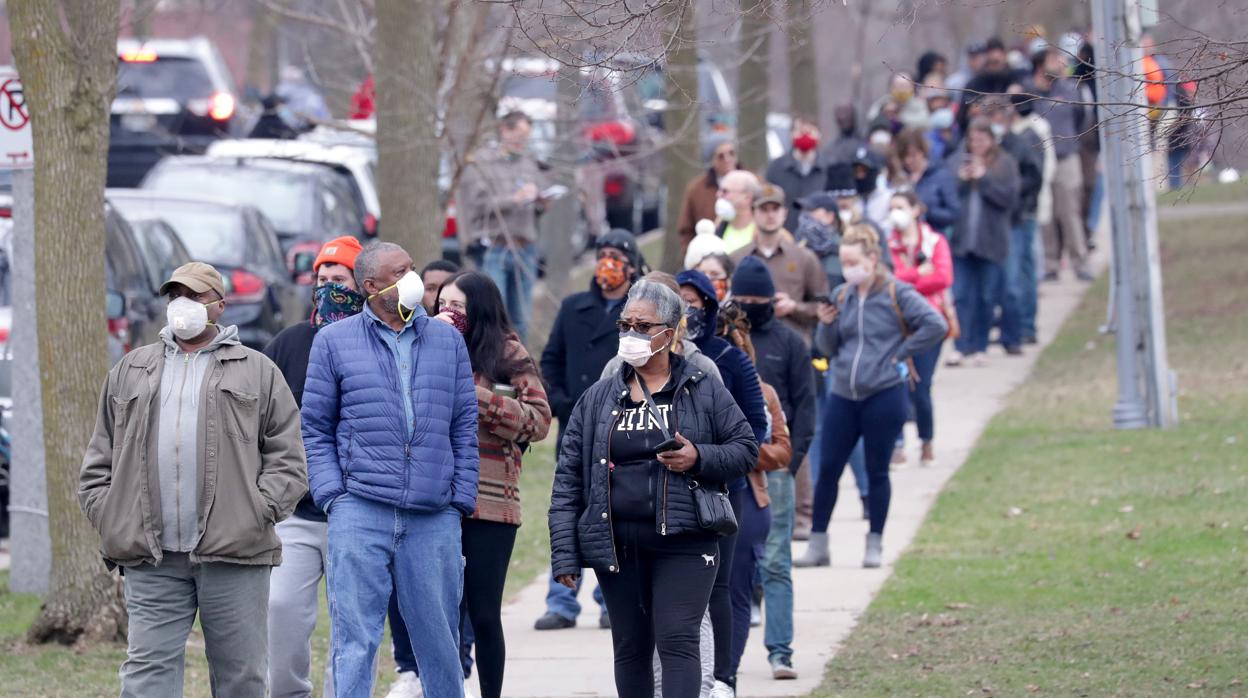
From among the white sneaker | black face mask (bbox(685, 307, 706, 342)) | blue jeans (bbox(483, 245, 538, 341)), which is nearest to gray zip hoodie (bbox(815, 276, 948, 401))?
black face mask (bbox(685, 307, 706, 342))

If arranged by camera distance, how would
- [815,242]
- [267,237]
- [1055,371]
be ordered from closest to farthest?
[815,242] < [267,237] < [1055,371]

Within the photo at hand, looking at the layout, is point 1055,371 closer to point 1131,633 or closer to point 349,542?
point 1131,633

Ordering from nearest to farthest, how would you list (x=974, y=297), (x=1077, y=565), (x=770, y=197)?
(x=1077, y=565), (x=770, y=197), (x=974, y=297)

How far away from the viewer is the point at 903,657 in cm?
867

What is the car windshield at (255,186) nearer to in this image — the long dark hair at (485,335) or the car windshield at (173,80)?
the car windshield at (173,80)

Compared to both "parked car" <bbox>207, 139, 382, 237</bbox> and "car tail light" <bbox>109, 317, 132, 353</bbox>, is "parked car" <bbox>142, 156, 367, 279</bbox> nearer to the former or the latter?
"parked car" <bbox>207, 139, 382, 237</bbox>

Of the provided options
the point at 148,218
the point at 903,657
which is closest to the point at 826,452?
the point at 903,657

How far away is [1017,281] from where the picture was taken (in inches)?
754

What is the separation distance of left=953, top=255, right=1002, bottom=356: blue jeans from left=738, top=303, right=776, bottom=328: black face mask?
9.58 metres

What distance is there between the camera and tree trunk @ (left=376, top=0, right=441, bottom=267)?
13156 millimetres

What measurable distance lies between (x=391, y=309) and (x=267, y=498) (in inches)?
30.5

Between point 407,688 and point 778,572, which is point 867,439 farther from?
point 407,688

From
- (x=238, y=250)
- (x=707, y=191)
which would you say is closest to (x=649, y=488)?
(x=707, y=191)

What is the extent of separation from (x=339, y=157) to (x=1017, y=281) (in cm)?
645
